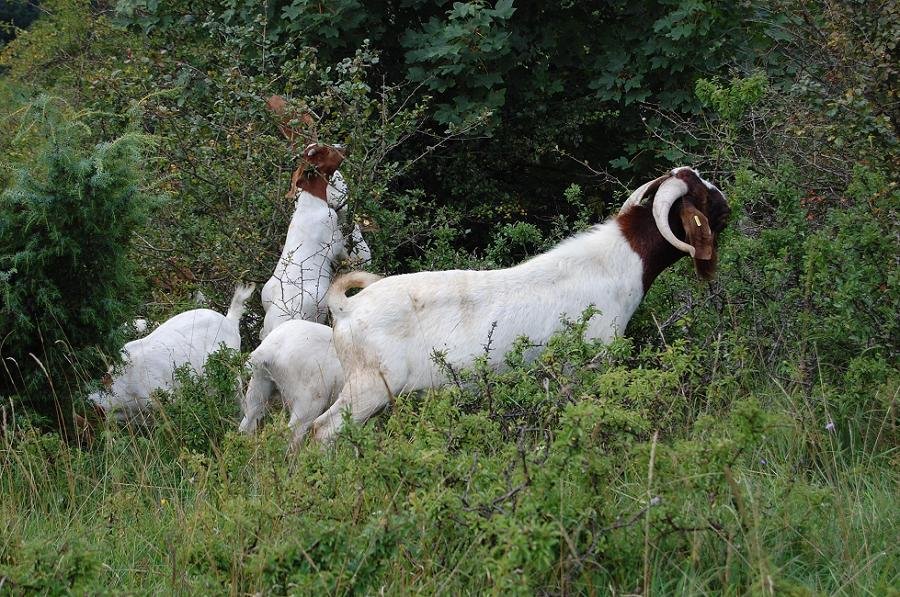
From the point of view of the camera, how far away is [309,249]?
7.72 metres

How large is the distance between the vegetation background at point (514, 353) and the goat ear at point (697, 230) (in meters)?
0.34

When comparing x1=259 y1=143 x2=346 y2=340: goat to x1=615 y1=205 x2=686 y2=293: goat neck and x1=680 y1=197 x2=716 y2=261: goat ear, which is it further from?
x1=680 y1=197 x2=716 y2=261: goat ear

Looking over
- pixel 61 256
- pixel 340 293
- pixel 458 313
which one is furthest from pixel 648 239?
pixel 61 256

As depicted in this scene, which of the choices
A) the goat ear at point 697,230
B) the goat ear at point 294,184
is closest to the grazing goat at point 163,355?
the goat ear at point 294,184

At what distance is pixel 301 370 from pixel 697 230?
2464 millimetres

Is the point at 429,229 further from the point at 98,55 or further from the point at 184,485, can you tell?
the point at 98,55

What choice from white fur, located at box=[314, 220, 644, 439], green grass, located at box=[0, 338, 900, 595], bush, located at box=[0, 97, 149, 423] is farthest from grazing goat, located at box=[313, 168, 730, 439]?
Result: bush, located at box=[0, 97, 149, 423]

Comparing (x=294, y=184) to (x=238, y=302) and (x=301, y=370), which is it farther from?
(x=301, y=370)

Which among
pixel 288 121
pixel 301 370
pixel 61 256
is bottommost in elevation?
pixel 301 370

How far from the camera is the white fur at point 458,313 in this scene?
624cm

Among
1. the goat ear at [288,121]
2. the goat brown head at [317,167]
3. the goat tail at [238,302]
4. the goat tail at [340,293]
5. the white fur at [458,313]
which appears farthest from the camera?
the goat ear at [288,121]

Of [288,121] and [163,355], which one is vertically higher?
[288,121]

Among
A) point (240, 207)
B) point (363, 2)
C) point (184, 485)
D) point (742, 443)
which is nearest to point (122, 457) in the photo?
point (184, 485)

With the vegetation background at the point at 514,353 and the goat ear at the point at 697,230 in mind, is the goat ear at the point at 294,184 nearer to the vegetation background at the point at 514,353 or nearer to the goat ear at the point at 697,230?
the vegetation background at the point at 514,353
